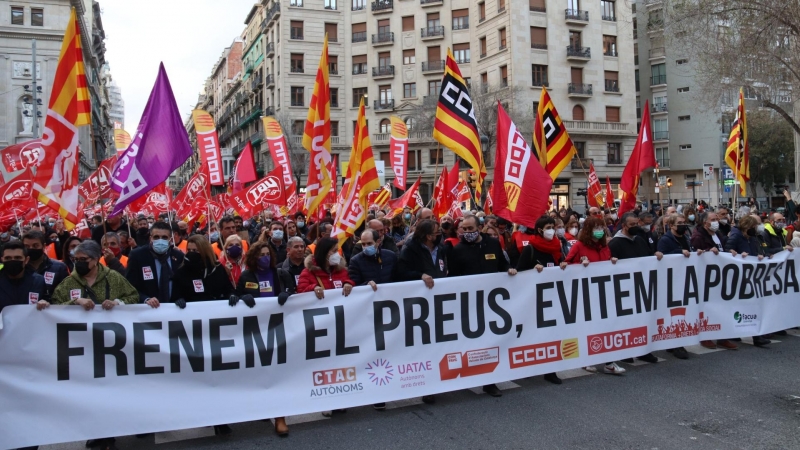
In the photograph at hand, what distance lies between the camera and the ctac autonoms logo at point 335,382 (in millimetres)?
5184

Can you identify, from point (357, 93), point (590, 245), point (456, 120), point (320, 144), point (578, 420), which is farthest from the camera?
point (357, 93)

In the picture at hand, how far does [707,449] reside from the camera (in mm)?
4441

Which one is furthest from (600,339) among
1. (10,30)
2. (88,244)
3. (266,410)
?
(10,30)

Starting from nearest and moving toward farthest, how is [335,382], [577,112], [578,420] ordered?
[578,420] < [335,382] < [577,112]

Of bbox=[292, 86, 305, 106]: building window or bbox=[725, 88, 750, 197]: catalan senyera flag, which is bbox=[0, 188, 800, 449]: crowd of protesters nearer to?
bbox=[725, 88, 750, 197]: catalan senyera flag

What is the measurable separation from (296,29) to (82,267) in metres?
48.5

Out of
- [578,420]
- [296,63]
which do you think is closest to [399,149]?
[578,420]

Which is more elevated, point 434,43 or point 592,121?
point 434,43

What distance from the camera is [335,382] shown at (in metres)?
5.25

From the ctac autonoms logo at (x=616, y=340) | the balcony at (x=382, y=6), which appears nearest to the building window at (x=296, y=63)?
the balcony at (x=382, y=6)

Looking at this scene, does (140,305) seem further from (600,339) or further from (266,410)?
(600,339)

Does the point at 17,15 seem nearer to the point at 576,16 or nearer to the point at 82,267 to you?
the point at 576,16

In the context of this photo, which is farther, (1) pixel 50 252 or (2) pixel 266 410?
(1) pixel 50 252

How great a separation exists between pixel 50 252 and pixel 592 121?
139 ft
